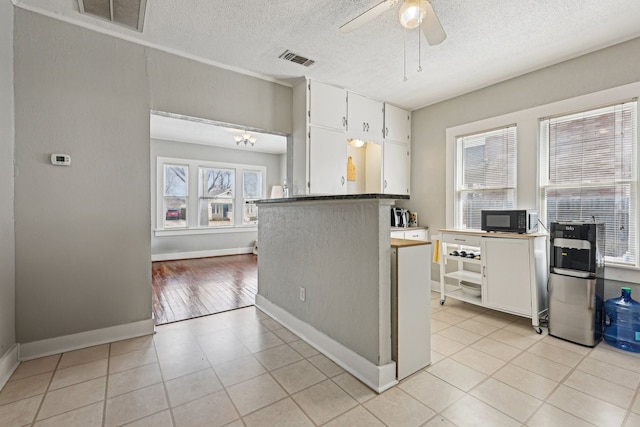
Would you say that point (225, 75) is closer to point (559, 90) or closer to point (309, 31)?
point (309, 31)

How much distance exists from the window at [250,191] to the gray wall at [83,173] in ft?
14.8

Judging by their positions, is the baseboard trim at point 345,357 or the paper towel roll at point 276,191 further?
the paper towel roll at point 276,191

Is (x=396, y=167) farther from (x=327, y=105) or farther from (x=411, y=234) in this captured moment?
(x=327, y=105)

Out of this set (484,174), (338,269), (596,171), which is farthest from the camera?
(484,174)

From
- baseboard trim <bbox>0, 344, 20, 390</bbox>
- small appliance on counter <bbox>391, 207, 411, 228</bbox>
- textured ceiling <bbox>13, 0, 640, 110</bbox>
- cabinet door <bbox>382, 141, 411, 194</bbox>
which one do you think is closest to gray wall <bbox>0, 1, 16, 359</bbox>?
baseboard trim <bbox>0, 344, 20, 390</bbox>

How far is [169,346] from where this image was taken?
2.48 metres

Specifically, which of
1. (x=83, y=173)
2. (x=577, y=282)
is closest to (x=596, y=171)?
(x=577, y=282)

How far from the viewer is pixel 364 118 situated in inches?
163

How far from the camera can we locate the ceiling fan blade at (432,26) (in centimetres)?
190

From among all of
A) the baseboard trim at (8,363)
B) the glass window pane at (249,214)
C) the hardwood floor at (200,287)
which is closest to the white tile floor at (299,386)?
the baseboard trim at (8,363)

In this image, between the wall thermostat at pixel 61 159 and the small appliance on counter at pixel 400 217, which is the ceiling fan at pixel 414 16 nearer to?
the wall thermostat at pixel 61 159

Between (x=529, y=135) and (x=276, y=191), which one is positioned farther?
(x=276, y=191)

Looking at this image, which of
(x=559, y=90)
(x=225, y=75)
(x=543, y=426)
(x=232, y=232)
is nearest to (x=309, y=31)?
(x=225, y=75)

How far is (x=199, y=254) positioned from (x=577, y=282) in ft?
21.7
